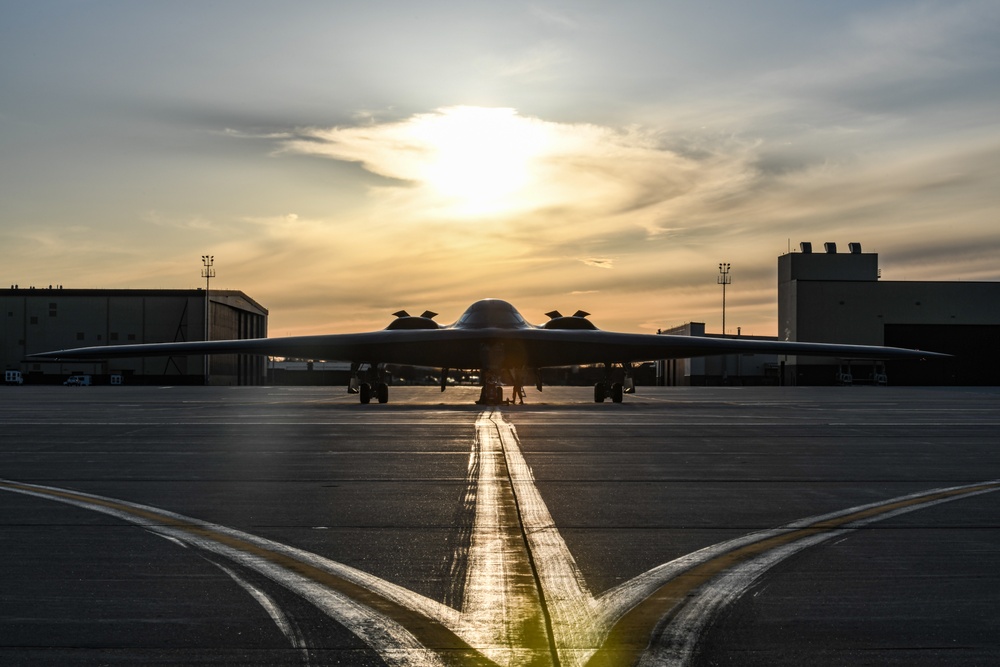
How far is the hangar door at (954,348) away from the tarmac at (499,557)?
72428 millimetres

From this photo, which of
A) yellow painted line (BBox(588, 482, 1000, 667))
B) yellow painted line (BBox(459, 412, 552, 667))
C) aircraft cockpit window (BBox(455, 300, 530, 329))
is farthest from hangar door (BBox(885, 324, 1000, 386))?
yellow painted line (BBox(459, 412, 552, 667))

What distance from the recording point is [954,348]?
8119 cm

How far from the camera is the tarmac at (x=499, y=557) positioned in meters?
4.74

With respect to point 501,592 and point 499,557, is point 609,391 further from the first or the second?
point 501,592

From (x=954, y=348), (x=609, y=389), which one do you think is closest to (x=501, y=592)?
(x=609, y=389)

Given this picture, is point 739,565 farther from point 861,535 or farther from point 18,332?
point 18,332

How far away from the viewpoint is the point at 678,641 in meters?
4.74

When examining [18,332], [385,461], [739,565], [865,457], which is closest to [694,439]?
[865,457]

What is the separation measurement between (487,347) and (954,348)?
62.0 metres

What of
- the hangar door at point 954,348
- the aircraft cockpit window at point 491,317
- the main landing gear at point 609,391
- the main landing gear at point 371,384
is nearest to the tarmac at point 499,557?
the main landing gear at point 371,384

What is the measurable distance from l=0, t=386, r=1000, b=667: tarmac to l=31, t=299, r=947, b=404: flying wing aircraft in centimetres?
1862

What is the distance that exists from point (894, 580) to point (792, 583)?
0.67 m

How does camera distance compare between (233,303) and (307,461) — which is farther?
(233,303)

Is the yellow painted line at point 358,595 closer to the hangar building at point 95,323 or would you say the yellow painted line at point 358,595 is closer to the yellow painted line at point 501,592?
the yellow painted line at point 501,592
